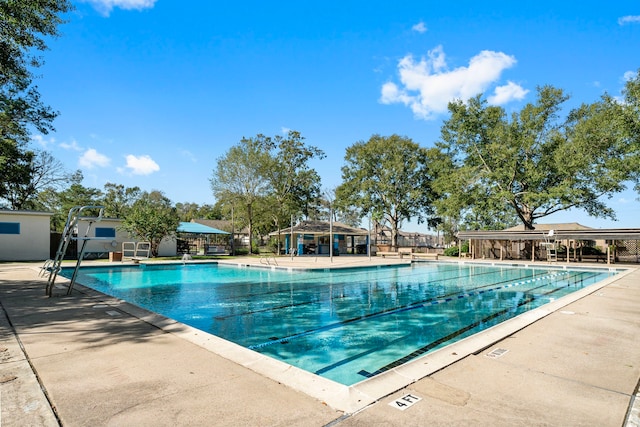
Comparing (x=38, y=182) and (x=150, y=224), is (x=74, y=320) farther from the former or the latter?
(x=38, y=182)

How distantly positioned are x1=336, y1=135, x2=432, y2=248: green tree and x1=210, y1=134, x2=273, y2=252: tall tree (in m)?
10.1

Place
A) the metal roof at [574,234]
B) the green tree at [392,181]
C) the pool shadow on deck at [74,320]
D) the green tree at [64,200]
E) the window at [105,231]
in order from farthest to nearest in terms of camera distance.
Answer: the green tree at [64,200], the green tree at [392,181], the window at [105,231], the metal roof at [574,234], the pool shadow on deck at [74,320]

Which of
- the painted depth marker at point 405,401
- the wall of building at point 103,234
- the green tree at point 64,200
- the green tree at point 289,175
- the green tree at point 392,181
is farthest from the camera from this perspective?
the green tree at point 64,200

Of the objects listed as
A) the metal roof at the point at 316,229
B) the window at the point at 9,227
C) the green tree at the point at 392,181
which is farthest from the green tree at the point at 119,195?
the green tree at the point at 392,181

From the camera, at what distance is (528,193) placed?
24156 millimetres

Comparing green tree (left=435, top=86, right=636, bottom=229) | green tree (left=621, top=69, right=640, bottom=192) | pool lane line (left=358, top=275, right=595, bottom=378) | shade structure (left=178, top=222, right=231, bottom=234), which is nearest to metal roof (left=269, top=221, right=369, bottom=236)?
shade structure (left=178, top=222, right=231, bottom=234)

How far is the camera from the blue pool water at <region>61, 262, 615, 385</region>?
207 inches

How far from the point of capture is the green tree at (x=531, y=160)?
73.8 feet

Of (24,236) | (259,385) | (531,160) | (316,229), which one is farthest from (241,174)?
(259,385)

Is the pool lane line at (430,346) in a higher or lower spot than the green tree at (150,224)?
lower

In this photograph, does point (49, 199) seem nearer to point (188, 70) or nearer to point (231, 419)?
point (188, 70)

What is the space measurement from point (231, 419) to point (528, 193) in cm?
2688

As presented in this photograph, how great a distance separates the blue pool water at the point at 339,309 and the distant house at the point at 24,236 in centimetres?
830

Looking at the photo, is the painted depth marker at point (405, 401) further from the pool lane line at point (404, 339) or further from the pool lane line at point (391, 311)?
the pool lane line at point (391, 311)
